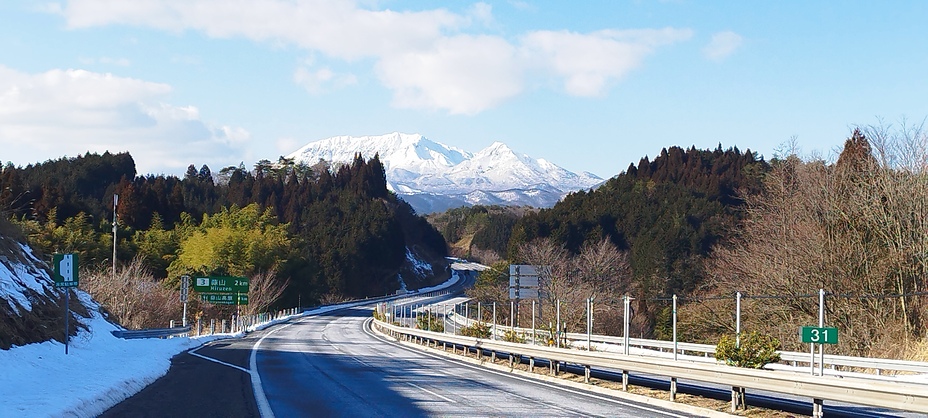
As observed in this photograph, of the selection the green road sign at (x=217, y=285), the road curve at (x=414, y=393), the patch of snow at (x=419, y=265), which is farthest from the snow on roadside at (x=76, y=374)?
the patch of snow at (x=419, y=265)

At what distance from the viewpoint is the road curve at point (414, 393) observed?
1536cm

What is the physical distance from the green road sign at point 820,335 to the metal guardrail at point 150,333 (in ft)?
88.5

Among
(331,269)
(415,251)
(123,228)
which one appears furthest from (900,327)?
(415,251)

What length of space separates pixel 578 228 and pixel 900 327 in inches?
3024

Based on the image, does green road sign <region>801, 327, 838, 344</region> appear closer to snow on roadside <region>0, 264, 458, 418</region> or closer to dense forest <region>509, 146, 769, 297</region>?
snow on roadside <region>0, 264, 458, 418</region>

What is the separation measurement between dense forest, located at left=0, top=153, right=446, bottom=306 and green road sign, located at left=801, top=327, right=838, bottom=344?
65.9 metres

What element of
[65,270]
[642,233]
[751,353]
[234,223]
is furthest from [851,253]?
[234,223]

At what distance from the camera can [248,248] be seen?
313ft

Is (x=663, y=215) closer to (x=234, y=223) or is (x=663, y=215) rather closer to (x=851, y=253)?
(x=234, y=223)

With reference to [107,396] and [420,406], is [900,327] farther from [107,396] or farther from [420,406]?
[107,396]

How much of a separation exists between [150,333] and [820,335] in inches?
1256

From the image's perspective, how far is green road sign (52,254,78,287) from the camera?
21.9 metres

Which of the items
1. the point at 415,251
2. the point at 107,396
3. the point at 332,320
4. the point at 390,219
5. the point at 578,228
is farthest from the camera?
the point at 415,251

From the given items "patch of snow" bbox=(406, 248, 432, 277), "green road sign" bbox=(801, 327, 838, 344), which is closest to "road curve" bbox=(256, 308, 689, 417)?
"green road sign" bbox=(801, 327, 838, 344)
